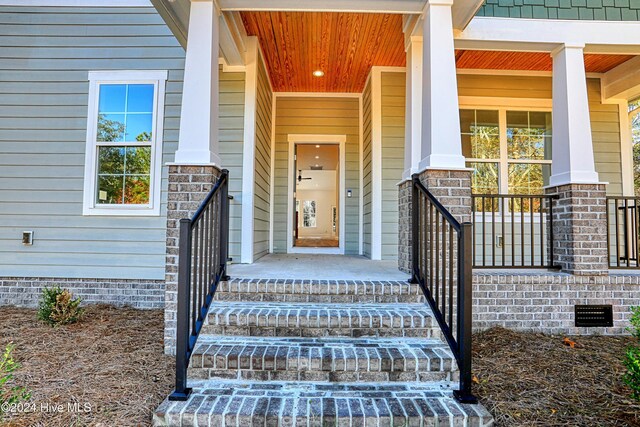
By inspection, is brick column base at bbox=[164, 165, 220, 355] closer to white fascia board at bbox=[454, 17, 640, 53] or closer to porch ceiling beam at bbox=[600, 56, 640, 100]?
white fascia board at bbox=[454, 17, 640, 53]

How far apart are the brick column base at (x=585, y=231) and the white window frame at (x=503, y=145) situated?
1.99 meters

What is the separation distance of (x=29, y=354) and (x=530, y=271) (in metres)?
4.68

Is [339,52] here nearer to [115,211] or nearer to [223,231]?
[223,231]

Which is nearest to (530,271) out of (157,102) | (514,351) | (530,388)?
(514,351)

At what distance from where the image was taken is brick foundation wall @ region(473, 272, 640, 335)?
3312mm

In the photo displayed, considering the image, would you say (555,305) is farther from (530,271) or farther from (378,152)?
(378,152)

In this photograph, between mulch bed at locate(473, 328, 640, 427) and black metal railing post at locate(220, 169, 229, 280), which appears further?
black metal railing post at locate(220, 169, 229, 280)

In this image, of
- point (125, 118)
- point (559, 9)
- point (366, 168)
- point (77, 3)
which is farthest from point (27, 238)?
point (559, 9)

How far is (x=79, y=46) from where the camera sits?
4715 mm

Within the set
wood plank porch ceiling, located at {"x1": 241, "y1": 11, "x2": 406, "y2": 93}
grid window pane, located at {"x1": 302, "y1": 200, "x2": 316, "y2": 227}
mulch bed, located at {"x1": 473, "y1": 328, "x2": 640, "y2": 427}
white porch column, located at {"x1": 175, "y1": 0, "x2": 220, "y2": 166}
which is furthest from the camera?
grid window pane, located at {"x1": 302, "y1": 200, "x2": 316, "y2": 227}

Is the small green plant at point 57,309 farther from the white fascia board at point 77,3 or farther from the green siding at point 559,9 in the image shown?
the green siding at point 559,9

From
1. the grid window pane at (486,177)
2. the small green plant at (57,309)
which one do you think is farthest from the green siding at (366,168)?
the small green plant at (57,309)

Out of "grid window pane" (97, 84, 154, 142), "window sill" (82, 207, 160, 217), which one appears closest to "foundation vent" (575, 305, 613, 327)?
"window sill" (82, 207, 160, 217)

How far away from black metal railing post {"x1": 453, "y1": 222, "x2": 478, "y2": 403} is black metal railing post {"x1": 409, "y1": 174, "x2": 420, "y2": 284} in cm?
88
